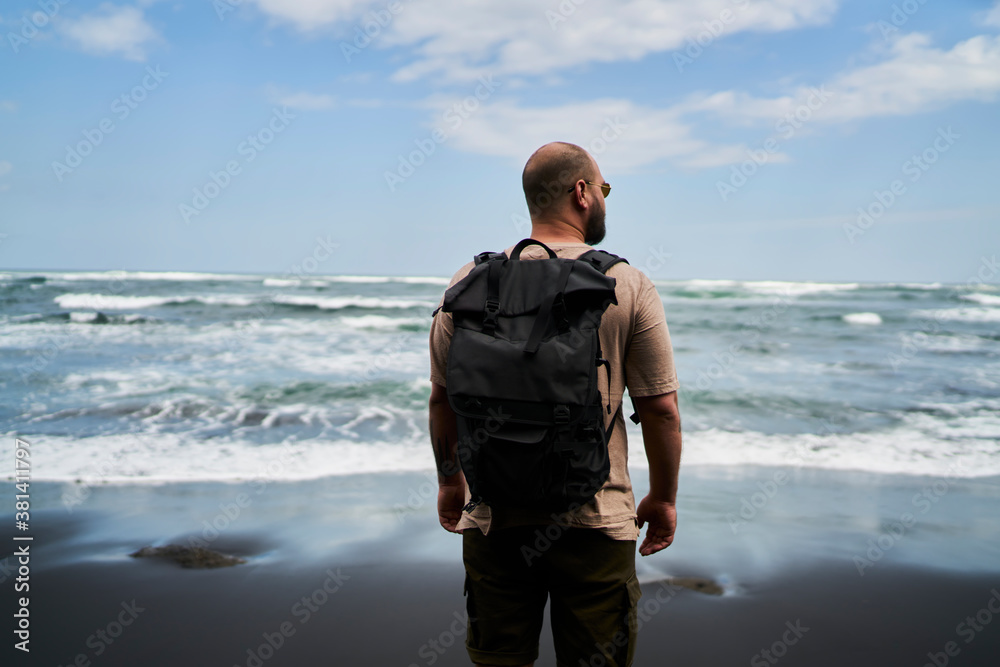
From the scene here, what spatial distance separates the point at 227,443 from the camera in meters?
6.80

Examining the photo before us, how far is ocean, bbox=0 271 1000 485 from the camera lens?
6.30 m

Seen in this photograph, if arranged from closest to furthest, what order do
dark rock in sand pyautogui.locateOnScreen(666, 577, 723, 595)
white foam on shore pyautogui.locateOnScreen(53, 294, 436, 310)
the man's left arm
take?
the man's left arm, dark rock in sand pyautogui.locateOnScreen(666, 577, 723, 595), white foam on shore pyautogui.locateOnScreen(53, 294, 436, 310)

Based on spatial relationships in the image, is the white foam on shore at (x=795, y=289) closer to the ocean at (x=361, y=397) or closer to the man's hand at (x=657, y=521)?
the ocean at (x=361, y=397)

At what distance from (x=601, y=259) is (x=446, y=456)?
76cm

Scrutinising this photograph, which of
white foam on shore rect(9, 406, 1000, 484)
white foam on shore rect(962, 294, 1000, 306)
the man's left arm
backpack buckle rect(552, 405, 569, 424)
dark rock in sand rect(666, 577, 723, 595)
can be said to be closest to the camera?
backpack buckle rect(552, 405, 569, 424)

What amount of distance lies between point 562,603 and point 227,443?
19.0 feet

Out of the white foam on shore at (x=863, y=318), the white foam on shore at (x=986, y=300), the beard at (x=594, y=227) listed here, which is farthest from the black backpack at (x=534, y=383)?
the white foam on shore at (x=986, y=300)

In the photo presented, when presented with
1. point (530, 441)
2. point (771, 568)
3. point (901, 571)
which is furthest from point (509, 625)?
point (901, 571)

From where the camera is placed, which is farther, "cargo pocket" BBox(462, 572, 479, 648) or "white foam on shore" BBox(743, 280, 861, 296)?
"white foam on shore" BBox(743, 280, 861, 296)

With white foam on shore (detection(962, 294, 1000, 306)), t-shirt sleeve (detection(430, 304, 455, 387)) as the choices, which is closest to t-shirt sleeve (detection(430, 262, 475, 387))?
t-shirt sleeve (detection(430, 304, 455, 387))

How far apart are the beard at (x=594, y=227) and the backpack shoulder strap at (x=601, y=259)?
166 millimetres

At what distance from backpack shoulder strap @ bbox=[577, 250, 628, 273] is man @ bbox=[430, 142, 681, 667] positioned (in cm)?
3

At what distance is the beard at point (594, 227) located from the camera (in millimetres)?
1924

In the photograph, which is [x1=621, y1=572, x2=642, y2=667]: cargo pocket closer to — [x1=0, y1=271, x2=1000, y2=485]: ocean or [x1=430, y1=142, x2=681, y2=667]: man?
[x1=430, y1=142, x2=681, y2=667]: man
